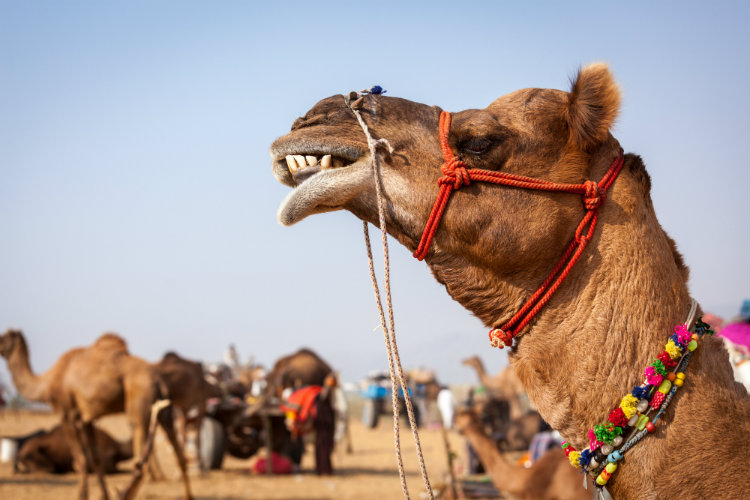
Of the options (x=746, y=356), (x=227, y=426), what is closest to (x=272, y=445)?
(x=227, y=426)

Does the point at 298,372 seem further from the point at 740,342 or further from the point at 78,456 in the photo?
the point at 740,342

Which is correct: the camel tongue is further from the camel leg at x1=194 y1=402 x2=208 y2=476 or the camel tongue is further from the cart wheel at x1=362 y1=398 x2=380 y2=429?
the cart wheel at x1=362 y1=398 x2=380 y2=429

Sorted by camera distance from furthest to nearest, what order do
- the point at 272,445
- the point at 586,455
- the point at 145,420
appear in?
the point at 272,445
the point at 145,420
the point at 586,455

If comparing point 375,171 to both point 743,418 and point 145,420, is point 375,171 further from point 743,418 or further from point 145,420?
point 145,420

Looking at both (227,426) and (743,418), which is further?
(227,426)

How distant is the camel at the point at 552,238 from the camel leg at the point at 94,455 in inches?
414

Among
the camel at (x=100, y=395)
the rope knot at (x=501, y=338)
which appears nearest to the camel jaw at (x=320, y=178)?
the rope knot at (x=501, y=338)

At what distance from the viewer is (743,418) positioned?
2047mm

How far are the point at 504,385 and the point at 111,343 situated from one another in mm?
14526

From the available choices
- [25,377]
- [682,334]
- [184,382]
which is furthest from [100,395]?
[682,334]

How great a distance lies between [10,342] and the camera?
13992 millimetres

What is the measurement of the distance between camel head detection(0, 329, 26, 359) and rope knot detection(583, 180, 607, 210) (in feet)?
46.8

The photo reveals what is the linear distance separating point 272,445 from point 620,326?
15302 millimetres

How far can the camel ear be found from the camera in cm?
218
